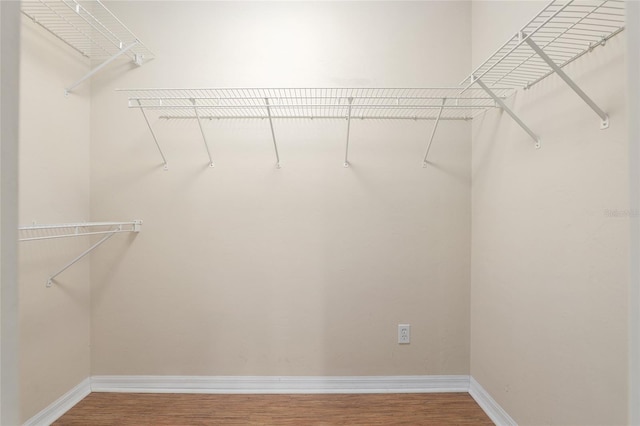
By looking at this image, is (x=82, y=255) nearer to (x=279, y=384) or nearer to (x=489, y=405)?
(x=279, y=384)

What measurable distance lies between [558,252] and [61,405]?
254 cm

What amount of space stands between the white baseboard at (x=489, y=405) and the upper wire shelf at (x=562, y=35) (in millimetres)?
1577

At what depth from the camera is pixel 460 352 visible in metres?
1.81

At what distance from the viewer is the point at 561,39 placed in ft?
3.80

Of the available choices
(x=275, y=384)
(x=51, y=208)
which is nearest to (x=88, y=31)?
(x=51, y=208)

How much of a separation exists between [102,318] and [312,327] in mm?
1283

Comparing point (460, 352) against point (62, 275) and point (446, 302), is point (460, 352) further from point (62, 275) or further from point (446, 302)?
point (62, 275)

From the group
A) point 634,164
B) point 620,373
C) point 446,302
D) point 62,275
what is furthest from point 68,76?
point 620,373

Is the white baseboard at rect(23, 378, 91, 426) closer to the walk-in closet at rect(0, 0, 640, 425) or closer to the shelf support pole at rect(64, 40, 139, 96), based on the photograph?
the walk-in closet at rect(0, 0, 640, 425)

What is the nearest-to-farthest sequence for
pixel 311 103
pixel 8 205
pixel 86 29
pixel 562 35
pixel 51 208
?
pixel 8 205
pixel 562 35
pixel 51 208
pixel 86 29
pixel 311 103

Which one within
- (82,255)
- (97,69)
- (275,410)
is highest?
(97,69)

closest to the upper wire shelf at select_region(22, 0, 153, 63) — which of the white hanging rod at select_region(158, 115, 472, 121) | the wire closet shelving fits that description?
the wire closet shelving

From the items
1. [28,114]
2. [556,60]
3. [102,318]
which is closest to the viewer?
[556,60]

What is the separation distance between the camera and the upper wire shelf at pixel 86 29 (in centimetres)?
150
